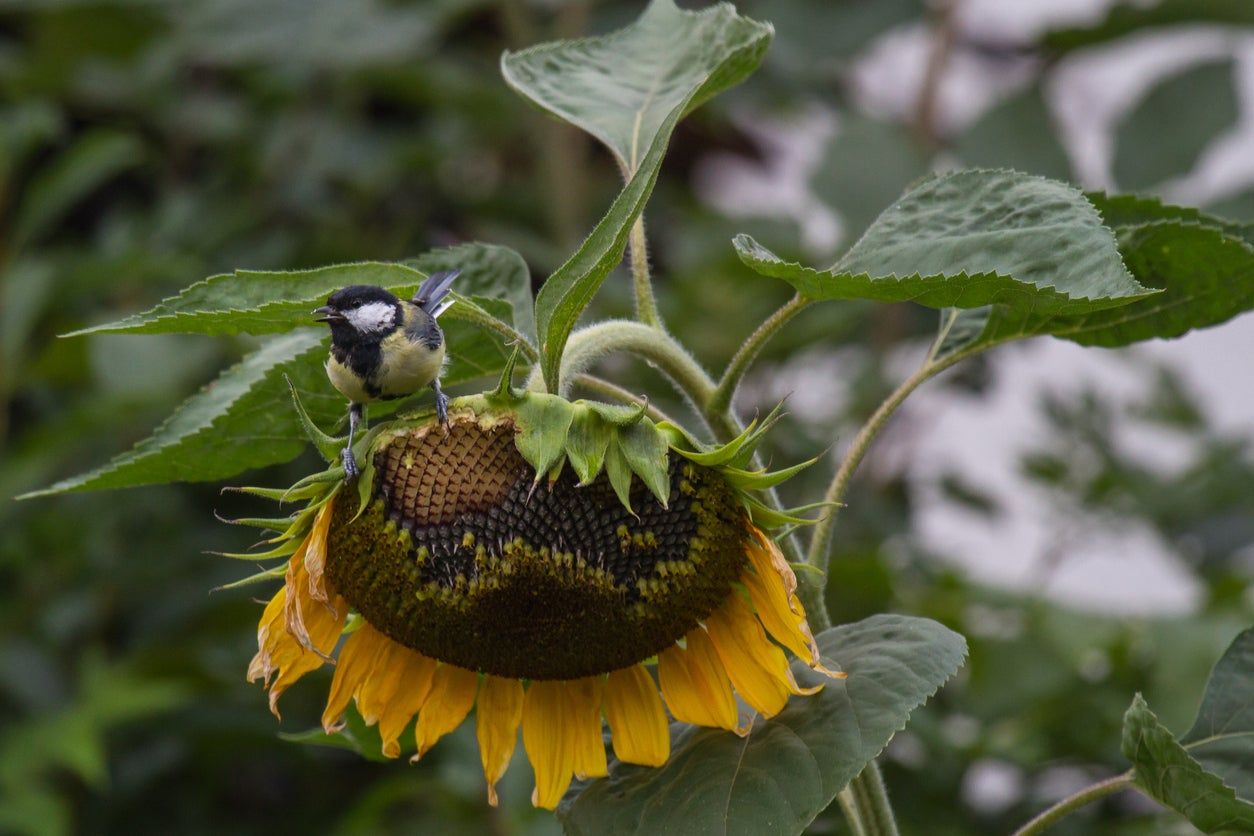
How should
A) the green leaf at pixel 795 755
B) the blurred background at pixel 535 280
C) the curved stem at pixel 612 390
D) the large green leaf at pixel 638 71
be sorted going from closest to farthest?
the green leaf at pixel 795 755, the curved stem at pixel 612 390, the large green leaf at pixel 638 71, the blurred background at pixel 535 280

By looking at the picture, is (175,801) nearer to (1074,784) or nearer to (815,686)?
(1074,784)

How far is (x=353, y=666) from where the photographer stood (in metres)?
0.91

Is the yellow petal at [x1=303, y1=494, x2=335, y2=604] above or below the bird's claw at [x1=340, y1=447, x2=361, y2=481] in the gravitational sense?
below

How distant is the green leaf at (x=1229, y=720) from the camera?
0.91 metres

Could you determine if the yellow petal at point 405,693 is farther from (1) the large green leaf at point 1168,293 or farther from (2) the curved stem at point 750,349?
(1) the large green leaf at point 1168,293

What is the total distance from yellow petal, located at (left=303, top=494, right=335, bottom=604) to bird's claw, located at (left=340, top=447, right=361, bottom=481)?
18mm

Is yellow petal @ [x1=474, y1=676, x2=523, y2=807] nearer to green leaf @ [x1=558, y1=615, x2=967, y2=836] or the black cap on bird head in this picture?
green leaf @ [x1=558, y1=615, x2=967, y2=836]

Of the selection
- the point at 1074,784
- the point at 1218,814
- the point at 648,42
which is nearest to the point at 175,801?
the point at 1074,784

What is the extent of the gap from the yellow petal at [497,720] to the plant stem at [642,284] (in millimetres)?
237

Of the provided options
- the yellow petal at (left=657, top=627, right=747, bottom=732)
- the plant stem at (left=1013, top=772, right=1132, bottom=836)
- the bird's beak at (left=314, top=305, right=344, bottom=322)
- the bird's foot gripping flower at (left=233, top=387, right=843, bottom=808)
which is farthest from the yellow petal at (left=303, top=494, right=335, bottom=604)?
the plant stem at (left=1013, top=772, right=1132, bottom=836)

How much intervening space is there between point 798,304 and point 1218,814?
0.36m

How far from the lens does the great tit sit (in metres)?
0.79

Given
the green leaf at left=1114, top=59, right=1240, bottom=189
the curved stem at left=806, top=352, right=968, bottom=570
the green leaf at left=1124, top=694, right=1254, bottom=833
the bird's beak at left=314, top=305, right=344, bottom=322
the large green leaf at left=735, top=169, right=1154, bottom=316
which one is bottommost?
the green leaf at left=1114, top=59, right=1240, bottom=189

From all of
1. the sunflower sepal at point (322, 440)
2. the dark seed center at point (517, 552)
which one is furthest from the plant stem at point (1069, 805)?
the sunflower sepal at point (322, 440)
